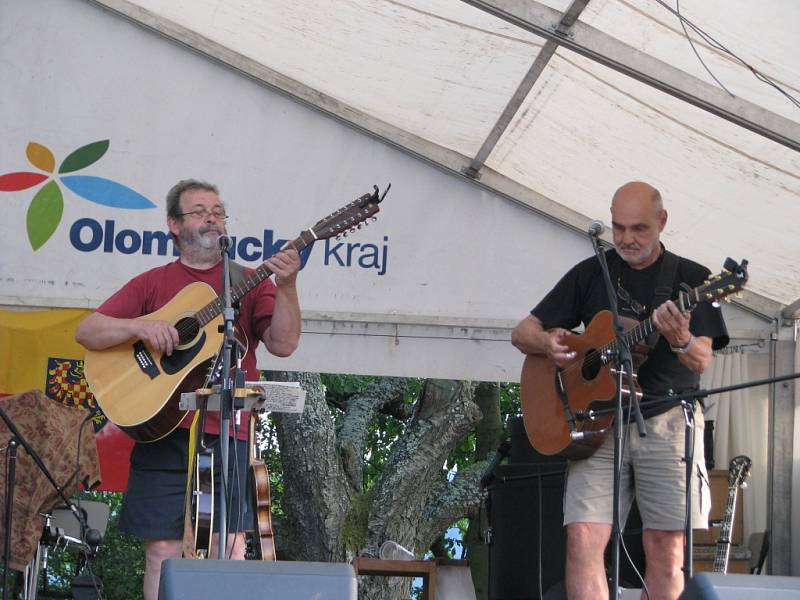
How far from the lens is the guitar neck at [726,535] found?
5.81 m

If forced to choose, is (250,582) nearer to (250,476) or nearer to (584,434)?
(250,476)

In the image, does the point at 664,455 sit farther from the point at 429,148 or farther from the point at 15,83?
the point at 15,83

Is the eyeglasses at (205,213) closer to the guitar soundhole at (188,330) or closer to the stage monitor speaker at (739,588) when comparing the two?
the guitar soundhole at (188,330)

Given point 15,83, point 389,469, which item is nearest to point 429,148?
point 15,83

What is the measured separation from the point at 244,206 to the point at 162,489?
8.10 ft

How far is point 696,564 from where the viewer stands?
20.3 feet

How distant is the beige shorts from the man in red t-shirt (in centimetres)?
124

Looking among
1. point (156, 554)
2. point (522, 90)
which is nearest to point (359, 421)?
point (522, 90)

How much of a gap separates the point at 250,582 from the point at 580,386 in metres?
2.23

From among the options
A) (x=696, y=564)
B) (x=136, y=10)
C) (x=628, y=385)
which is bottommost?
(x=696, y=564)

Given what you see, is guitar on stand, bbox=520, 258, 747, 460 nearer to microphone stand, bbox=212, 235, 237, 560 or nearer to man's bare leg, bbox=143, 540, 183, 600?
microphone stand, bbox=212, 235, 237, 560

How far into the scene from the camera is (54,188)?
621 cm

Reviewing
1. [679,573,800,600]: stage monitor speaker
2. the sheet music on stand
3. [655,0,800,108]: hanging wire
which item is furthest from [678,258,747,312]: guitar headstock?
[679,573,800,600]: stage monitor speaker

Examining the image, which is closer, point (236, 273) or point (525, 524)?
point (236, 273)
